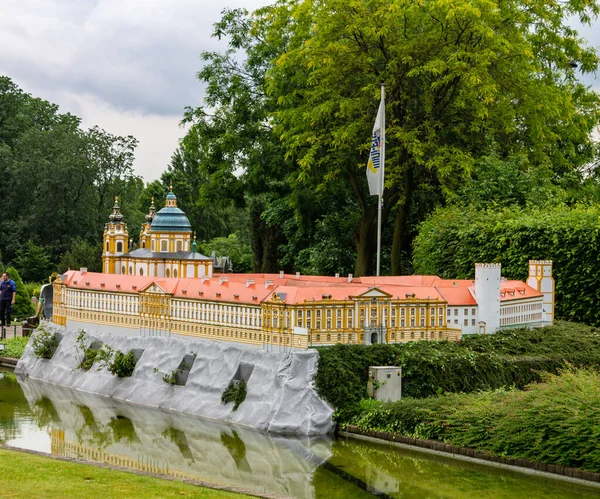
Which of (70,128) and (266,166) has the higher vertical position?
(70,128)

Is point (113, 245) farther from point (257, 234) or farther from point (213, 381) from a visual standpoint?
point (257, 234)

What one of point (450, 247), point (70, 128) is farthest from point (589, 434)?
point (70, 128)

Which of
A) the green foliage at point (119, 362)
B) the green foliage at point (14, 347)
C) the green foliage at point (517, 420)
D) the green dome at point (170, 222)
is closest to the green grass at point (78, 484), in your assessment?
the green foliage at point (517, 420)

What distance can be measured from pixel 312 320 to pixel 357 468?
4.26 metres

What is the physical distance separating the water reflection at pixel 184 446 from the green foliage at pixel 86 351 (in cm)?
274

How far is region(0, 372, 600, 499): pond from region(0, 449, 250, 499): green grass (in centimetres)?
194

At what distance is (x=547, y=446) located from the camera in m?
17.6

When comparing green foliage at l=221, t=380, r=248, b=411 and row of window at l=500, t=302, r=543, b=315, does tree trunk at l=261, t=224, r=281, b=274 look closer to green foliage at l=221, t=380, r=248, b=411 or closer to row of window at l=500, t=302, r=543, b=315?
row of window at l=500, t=302, r=543, b=315

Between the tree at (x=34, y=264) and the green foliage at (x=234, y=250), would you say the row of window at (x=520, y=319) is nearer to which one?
the green foliage at (x=234, y=250)

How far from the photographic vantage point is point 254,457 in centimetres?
1923

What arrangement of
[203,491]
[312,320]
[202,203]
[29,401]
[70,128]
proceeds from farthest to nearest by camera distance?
[70,128] → [202,203] → [29,401] → [312,320] → [203,491]

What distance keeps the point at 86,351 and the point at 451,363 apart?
11.3 meters

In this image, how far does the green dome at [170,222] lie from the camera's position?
2973 centimetres

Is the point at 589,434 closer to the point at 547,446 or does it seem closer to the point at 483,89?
the point at 547,446
